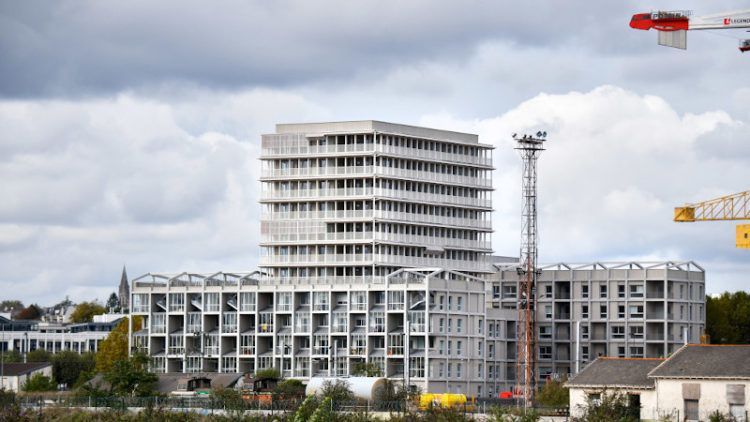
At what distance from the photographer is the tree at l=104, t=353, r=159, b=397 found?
16512cm

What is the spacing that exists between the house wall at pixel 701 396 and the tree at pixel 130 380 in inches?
2693

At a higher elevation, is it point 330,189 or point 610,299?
point 330,189

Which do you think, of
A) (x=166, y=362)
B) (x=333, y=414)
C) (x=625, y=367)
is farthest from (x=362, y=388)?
(x=166, y=362)

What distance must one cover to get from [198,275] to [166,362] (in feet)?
40.0

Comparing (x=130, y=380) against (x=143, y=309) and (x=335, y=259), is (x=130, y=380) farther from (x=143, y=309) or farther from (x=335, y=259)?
(x=335, y=259)

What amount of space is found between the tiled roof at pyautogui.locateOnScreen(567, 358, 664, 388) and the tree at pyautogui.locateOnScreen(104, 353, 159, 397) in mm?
59610

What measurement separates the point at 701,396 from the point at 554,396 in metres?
25.3

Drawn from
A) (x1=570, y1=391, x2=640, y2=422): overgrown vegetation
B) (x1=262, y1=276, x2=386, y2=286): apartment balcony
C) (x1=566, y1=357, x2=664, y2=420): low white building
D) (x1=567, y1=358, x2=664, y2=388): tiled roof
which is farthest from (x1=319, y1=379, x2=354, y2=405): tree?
(x1=262, y1=276, x2=386, y2=286): apartment balcony

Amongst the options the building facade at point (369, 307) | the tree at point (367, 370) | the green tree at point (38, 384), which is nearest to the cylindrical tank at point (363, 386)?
the tree at point (367, 370)

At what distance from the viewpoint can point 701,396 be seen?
370 feet

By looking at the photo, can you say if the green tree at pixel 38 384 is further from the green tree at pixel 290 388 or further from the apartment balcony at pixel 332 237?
the green tree at pixel 290 388

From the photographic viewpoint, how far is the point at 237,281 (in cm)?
19400

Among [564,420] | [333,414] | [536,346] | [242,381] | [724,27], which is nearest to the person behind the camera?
[333,414]

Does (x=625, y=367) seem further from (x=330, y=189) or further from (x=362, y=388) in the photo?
(x=330, y=189)
